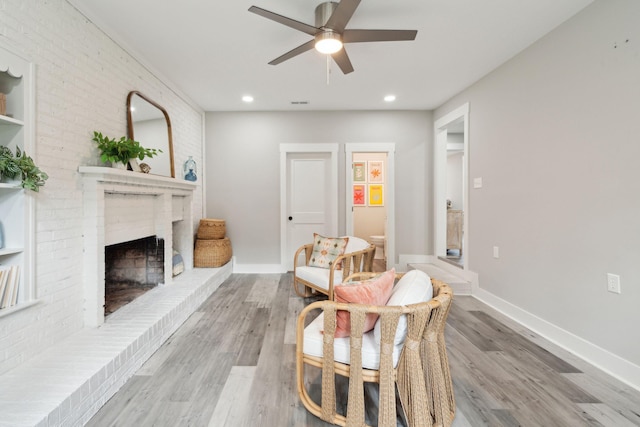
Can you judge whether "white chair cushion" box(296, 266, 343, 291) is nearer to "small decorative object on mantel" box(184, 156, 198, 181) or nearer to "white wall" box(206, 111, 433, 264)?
"white wall" box(206, 111, 433, 264)

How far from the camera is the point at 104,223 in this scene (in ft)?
7.25

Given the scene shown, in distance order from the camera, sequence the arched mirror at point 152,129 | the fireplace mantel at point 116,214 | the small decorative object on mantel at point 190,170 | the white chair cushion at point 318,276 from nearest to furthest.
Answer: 1. the fireplace mantel at point 116,214
2. the arched mirror at point 152,129
3. the white chair cushion at point 318,276
4. the small decorative object on mantel at point 190,170

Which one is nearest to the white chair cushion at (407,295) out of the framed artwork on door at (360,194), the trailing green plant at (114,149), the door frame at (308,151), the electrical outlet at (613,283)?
the electrical outlet at (613,283)

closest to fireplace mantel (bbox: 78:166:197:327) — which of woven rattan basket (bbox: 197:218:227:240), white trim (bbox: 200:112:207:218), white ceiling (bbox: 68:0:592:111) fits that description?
woven rattan basket (bbox: 197:218:227:240)

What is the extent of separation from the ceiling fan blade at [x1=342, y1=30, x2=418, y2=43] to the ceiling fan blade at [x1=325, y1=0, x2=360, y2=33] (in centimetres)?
9

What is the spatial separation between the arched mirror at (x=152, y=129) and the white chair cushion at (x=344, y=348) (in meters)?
2.54

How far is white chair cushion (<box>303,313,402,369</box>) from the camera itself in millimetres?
1387

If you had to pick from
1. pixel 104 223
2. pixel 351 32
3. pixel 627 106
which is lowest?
pixel 104 223

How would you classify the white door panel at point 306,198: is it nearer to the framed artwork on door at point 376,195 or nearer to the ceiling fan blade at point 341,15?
the framed artwork on door at point 376,195

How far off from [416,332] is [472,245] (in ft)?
8.44

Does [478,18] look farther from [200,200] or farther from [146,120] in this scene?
[200,200]

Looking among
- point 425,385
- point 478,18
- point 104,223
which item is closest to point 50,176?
point 104,223

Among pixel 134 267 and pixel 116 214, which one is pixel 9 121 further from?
pixel 134 267

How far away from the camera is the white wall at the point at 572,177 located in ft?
6.02
